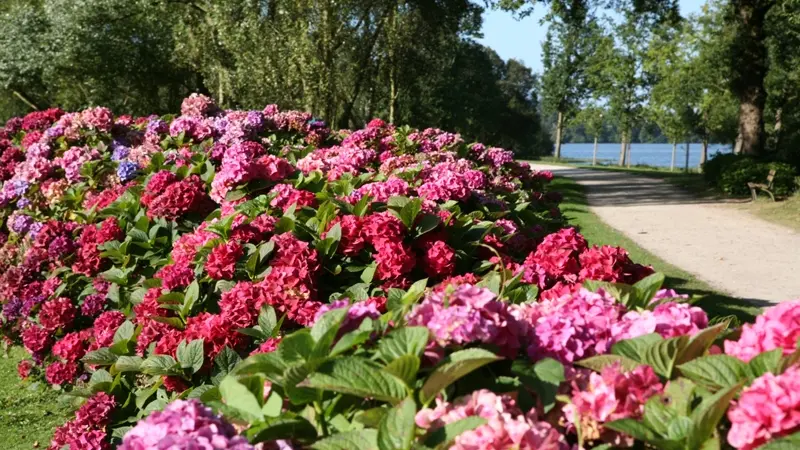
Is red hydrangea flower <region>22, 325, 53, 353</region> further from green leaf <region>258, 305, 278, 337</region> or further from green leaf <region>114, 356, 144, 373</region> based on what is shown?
green leaf <region>258, 305, 278, 337</region>

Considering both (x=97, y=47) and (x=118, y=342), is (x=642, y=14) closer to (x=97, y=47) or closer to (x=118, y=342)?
(x=97, y=47)

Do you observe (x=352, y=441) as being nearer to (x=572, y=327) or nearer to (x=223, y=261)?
(x=572, y=327)

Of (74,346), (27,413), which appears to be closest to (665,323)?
(74,346)

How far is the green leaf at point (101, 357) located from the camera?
10.6 feet

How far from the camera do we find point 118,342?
327cm

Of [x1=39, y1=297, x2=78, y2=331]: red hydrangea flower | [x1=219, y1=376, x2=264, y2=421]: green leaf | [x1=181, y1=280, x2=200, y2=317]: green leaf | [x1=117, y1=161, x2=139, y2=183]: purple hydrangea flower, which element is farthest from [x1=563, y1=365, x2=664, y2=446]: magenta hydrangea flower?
[x1=117, y1=161, x2=139, y2=183]: purple hydrangea flower

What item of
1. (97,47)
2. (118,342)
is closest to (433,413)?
(118,342)

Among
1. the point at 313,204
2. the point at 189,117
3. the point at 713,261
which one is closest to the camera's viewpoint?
the point at 313,204

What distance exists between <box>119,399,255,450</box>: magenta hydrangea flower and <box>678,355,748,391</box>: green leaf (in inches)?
33.1

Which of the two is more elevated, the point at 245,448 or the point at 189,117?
the point at 189,117

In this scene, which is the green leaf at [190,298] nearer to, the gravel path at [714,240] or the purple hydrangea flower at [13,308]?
the purple hydrangea flower at [13,308]

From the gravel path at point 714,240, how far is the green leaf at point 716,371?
793 centimetres

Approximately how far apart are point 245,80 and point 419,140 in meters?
11.8

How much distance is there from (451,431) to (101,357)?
247cm
